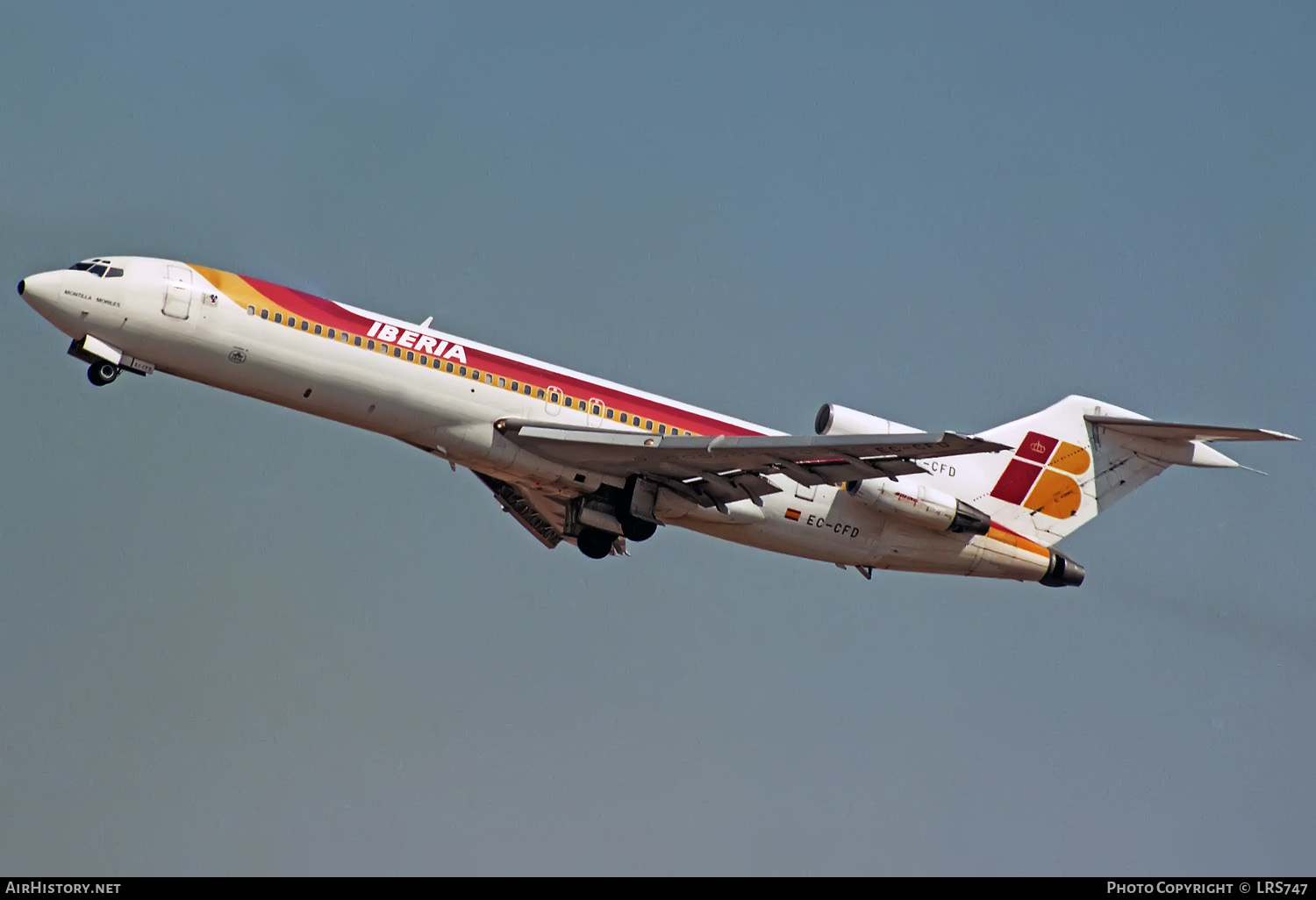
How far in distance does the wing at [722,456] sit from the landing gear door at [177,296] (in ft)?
18.0

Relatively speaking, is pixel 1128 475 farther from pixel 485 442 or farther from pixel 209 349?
pixel 209 349

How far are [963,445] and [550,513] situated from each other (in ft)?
32.7

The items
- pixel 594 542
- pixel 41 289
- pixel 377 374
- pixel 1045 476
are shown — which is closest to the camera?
pixel 41 289

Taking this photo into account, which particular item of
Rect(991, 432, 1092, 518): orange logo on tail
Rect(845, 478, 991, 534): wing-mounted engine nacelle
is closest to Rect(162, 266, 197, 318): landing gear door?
Rect(845, 478, 991, 534): wing-mounted engine nacelle

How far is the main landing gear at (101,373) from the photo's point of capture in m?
27.6

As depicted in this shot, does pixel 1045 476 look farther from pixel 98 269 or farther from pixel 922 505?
pixel 98 269

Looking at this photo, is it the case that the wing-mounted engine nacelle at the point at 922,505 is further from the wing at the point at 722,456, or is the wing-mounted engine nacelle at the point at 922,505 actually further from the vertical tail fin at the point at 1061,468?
the wing at the point at 722,456

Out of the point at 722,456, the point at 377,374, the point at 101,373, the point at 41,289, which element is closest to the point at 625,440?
the point at 722,456

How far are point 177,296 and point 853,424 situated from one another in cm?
1167

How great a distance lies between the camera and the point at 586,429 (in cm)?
2888

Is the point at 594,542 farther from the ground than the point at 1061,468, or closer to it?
closer to it

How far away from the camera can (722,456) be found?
28594mm

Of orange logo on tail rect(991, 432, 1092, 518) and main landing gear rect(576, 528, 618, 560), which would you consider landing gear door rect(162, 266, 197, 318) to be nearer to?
main landing gear rect(576, 528, 618, 560)
